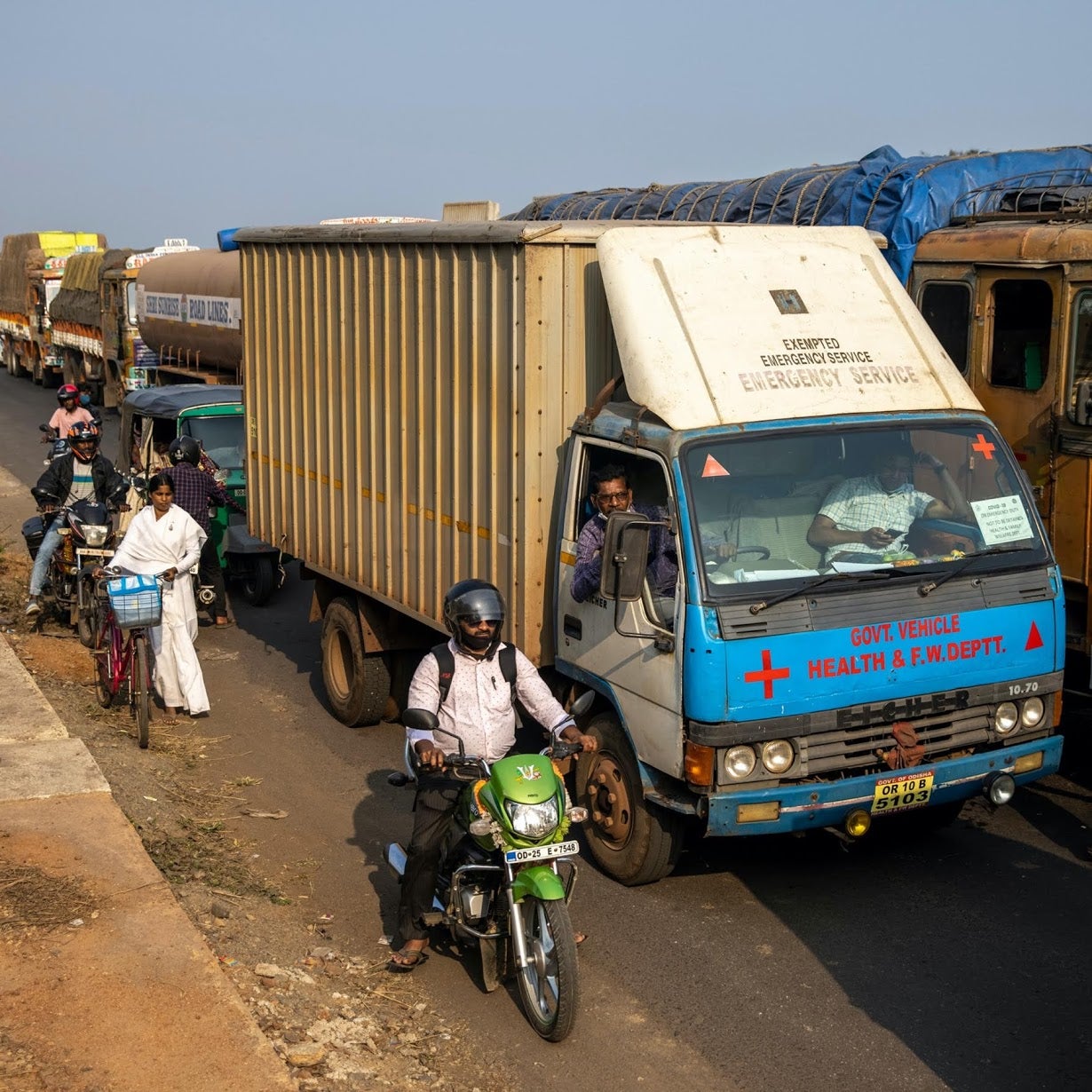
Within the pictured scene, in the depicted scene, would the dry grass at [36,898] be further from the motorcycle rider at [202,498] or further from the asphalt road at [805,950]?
the motorcycle rider at [202,498]

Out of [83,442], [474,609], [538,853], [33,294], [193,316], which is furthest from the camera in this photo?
[33,294]

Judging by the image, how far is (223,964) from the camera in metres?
5.65

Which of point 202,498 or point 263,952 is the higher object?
point 202,498

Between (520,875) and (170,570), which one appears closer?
(520,875)

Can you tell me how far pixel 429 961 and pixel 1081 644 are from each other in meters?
3.88

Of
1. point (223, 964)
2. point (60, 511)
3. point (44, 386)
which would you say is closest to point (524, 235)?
point (223, 964)

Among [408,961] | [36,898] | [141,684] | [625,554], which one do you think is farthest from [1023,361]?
[36,898]

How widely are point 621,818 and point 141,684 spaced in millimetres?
3639

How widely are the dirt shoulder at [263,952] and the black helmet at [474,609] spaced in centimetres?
141

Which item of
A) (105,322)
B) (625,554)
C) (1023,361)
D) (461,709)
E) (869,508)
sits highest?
(105,322)

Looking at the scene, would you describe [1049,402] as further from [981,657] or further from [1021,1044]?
[1021,1044]

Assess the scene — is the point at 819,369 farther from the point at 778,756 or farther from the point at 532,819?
the point at 532,819

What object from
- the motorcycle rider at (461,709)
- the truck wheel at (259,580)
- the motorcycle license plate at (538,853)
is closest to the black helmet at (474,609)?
the motorcycle rider at (461,709)

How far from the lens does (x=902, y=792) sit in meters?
6.02
